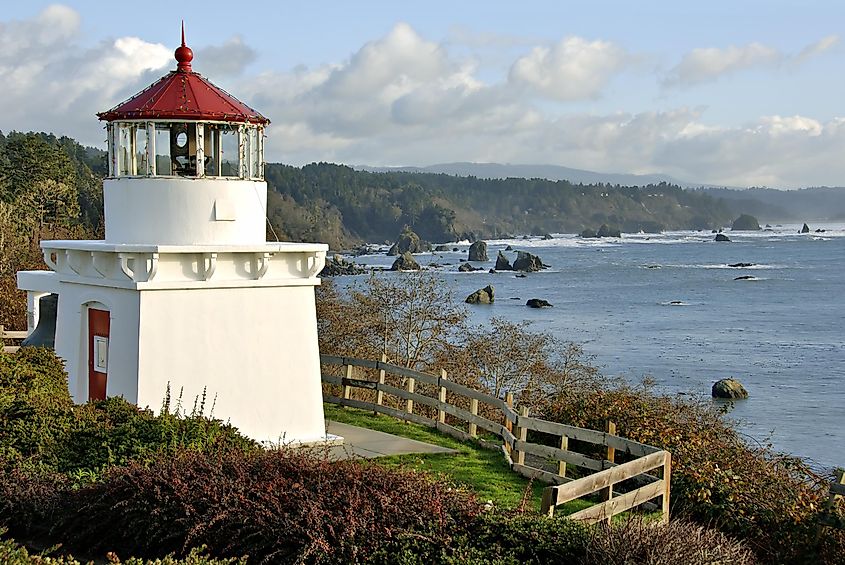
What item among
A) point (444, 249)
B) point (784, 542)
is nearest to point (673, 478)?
point (784, 542)

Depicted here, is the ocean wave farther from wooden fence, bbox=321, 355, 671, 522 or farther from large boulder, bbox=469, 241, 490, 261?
wooden fence, bbox=321, 355, 671, 522

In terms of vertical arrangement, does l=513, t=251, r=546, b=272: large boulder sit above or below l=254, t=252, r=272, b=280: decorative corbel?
below

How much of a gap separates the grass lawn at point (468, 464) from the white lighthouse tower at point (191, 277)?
1.83 meters

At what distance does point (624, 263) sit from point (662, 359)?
243 ft

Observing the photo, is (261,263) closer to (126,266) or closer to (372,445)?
(126,266)

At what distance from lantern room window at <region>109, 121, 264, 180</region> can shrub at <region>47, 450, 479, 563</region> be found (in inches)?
225

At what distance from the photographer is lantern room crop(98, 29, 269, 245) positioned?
12883mm

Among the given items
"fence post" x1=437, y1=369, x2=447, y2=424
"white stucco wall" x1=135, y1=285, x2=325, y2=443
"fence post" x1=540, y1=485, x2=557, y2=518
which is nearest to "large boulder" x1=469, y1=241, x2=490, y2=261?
"fence post" x1=437, y1=369, x2=447, y2=424

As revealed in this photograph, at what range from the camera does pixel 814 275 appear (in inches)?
3740

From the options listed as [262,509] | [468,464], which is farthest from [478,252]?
[262,509]

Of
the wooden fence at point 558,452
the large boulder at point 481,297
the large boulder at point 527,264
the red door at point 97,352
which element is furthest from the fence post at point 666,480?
the large boulder at point 527,264

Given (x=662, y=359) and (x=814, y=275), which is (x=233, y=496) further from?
(x=814, y=275)

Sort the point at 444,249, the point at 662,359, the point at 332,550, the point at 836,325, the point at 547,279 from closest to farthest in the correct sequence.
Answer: the point at 332,550 < the point at 662,359 < the point at 836,325 < the point at 547,279 < the point at 444,249

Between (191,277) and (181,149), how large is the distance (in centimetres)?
171
